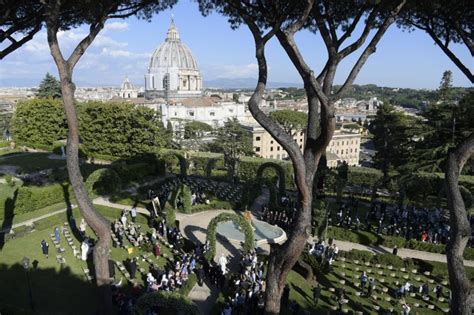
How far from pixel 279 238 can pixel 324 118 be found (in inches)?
471

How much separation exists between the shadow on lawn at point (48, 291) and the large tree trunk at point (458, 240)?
12.4 metres

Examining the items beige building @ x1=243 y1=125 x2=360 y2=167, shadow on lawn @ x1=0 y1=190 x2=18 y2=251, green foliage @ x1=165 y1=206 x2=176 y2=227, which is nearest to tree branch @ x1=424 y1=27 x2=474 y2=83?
green foliage @ x1=165 y1=206 x2=176 y2=227

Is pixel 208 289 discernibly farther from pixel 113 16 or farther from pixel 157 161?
pixel 157 161

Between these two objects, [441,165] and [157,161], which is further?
[157,161]

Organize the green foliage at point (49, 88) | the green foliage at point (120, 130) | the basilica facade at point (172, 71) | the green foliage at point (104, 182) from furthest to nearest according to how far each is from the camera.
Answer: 1. the basilica facade at point (172, 71)
2. the green foliage at point (49, 88)
3. the green foliage at point (120, 130)
4. the green foliage at point (104, 182)

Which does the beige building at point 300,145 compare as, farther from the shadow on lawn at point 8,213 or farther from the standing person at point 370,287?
the standing person at point 370,287

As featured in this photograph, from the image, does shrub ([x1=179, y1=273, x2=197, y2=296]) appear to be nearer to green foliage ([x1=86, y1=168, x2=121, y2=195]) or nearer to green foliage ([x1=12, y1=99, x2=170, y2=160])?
green foliage ([x1=86, y1=168, x2=121, y2=195])

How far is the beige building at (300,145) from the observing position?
7944cm

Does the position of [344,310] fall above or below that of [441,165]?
below

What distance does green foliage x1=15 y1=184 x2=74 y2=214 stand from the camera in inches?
976

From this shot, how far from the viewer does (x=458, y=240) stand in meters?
11.0

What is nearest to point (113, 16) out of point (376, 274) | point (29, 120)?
point (376, 274)

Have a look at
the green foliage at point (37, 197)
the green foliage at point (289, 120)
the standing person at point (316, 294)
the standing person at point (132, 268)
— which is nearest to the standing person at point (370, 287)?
the standing person at point (316, 294)

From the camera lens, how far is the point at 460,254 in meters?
10.9
